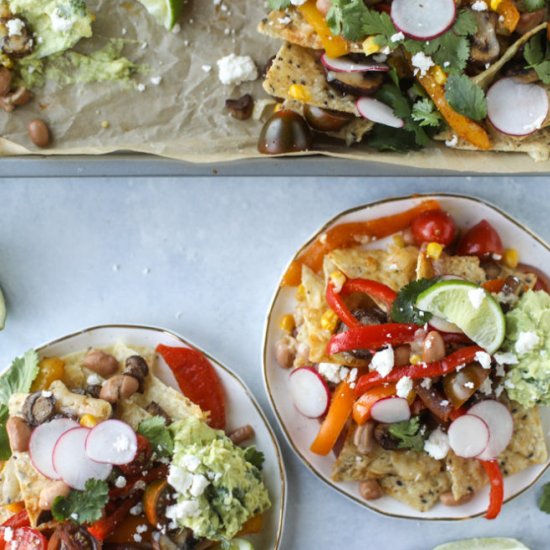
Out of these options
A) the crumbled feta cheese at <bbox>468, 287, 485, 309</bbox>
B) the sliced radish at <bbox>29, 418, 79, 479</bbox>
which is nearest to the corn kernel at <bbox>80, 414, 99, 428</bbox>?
the sliced radish at <bbox>29, 418, 79, 479</bbox>

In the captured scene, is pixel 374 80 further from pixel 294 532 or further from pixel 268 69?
pixel 294 532

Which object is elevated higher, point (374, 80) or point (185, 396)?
point (374, 80)

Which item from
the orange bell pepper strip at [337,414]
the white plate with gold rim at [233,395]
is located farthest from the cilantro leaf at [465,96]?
the white plate with gold rim at [233,395]

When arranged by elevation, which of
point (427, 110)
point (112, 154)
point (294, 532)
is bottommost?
point (294, 532)

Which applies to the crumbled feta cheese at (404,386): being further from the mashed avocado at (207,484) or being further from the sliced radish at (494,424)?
the mashed avocado at (207,484)

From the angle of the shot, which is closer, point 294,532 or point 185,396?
point 185,396

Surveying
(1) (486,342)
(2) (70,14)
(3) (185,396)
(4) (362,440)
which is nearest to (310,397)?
(4) (362,440)

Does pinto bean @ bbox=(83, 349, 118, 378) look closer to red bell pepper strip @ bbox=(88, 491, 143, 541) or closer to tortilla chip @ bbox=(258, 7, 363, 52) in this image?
red bell pepper strip @ bbox=(88, 491, 143, 541)
